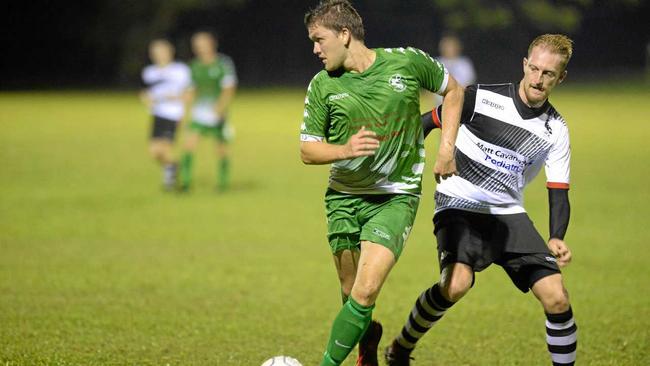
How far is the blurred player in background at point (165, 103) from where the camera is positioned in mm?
13844

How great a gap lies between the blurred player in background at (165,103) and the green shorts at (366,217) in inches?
354

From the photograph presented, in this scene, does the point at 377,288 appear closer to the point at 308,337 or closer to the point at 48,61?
the point at 308,337

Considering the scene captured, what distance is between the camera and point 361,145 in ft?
14.6

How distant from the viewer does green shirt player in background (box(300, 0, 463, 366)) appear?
Answer: 4.70 m

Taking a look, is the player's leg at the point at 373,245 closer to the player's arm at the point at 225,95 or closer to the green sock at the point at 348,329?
the green sock at the point at 348,329

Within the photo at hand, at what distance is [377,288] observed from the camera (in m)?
4.66

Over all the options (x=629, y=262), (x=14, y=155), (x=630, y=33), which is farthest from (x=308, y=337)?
(x=630, y=33)

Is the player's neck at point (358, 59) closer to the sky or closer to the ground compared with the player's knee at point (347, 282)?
closer to the sky

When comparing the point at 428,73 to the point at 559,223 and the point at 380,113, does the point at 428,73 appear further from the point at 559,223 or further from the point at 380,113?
the point at 559,223


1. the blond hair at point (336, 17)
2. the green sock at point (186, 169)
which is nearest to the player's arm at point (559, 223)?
the blond hair at point (336, 17)

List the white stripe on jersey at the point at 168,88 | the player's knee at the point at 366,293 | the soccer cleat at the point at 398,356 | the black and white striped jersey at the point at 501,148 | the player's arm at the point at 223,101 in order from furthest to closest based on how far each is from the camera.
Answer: the white stripe on jersey at the point at 168,88
the player's arm at the point at 223,101
the soccer cleat at the point at 398,356
the black and white striped jersey at the point at 501,148
the player's knee at the point at 366,293

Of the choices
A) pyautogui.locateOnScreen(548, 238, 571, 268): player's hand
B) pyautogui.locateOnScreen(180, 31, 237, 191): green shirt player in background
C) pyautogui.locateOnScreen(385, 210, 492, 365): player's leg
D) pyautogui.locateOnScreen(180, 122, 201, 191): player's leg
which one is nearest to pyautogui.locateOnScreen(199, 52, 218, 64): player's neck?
pyautogui.locateOnScreen(180, 31, 237, 191): green shirt player in background

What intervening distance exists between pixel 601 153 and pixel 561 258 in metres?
14.5

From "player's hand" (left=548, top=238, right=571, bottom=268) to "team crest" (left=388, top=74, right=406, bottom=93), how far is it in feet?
3.71
